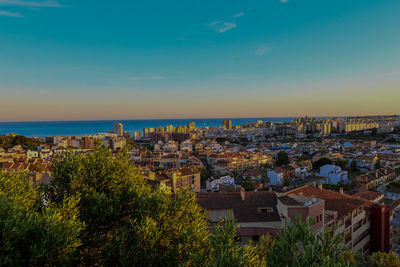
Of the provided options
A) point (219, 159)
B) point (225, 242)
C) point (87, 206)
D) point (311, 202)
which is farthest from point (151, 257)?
point (219, 159)

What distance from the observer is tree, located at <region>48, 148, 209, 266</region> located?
14.4ft

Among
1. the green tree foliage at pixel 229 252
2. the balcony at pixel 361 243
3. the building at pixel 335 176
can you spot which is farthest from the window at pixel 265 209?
the building at pixel 335 176

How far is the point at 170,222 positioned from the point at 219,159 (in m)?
40.2

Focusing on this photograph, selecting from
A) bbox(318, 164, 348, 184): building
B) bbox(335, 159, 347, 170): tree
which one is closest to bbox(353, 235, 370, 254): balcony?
bbox(318, 164, 348, 184): building

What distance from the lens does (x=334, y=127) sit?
381ft

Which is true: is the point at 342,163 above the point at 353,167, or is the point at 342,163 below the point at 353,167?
above

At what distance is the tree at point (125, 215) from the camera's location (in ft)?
14.4

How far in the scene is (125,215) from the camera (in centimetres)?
580

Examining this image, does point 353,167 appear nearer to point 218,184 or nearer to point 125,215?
point 218,184

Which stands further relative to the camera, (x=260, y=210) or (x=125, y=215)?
(x=260, y=210)

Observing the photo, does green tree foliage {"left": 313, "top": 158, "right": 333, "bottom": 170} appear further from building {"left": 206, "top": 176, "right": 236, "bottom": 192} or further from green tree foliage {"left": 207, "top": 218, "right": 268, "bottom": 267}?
green tree foliage {"left": 207, "top": 218, "right": 268, "bottom": 267}

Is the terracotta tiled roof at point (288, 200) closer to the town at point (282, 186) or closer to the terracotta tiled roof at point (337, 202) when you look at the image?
the town at point (282, 186)

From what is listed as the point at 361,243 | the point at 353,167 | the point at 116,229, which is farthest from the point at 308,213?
the point at 353,167

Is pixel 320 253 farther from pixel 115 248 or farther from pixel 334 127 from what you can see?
pixel 334 127
